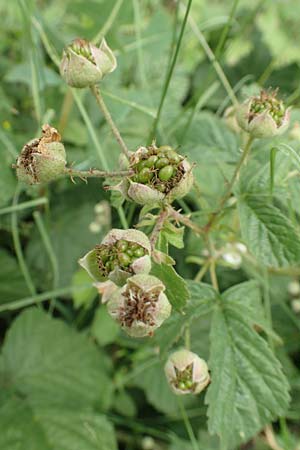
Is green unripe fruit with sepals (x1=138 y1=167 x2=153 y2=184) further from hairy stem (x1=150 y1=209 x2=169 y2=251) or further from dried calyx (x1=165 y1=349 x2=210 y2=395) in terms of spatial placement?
dried calyx (x1=165 y1=349 x2=210 y2=395)

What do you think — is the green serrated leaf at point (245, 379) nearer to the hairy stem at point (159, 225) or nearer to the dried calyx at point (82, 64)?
the hairy stem at point (159, 225)

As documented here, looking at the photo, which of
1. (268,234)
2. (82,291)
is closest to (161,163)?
(268,234)

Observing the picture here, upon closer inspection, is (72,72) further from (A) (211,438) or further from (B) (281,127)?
(A) (211,438)

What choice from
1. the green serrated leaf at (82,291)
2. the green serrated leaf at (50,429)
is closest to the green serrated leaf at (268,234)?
the green serrated leaf at (82,291)

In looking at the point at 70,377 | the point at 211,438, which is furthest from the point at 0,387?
the point at 211,438

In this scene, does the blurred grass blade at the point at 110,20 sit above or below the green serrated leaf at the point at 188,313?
above
